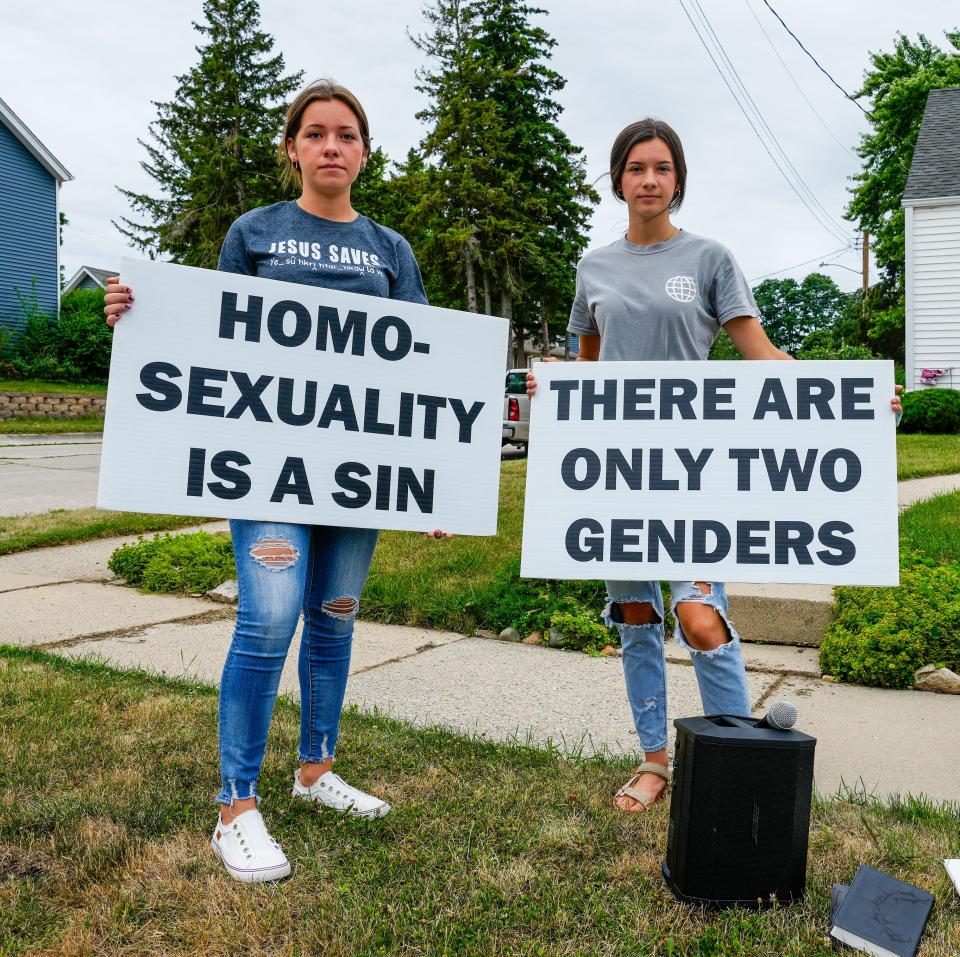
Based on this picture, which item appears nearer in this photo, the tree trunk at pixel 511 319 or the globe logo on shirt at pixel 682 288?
the globe logo on shirt at pixel 682 288

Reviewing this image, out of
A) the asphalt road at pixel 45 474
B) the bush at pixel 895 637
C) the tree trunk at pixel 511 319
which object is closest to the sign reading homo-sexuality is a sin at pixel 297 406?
the bush at pixel 895 637

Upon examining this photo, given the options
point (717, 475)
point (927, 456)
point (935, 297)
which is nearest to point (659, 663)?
point (717, 475)

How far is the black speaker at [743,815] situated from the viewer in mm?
2322

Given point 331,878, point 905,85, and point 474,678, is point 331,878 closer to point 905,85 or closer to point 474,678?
point 474,678

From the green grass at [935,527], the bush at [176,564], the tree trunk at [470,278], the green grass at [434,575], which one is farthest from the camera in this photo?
the tree trunk at [470,278]

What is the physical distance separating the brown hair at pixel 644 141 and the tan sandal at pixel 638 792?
70.3 inches

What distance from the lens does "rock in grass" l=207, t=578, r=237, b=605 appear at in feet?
19.2

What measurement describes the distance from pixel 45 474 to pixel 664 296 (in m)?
11.1

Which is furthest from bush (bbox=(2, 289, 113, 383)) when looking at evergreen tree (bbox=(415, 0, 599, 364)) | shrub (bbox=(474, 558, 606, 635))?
shrub (bbox=(474, 558, 606, 635))

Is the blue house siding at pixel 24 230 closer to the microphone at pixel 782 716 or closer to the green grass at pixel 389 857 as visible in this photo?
the green grass at pixel 389 857

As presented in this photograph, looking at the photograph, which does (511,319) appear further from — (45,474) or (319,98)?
(319,98)

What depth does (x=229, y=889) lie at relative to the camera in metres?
2.39

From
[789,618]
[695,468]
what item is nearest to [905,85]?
[789,618]

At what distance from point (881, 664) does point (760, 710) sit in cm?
71
